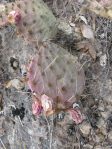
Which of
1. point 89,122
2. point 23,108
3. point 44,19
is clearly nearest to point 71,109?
point 89,122

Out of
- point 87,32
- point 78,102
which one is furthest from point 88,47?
point 78,102

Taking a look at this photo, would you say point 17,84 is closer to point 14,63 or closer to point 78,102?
point 14,63

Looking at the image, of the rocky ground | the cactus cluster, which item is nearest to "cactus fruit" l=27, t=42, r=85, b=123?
the cactus cluster

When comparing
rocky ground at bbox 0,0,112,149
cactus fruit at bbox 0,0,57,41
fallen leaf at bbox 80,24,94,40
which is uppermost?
cactus fruit at bbox 0,0,57,41

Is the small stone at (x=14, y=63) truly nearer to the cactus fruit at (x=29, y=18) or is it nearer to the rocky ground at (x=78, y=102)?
the rocky ground at (x=78, y=102)

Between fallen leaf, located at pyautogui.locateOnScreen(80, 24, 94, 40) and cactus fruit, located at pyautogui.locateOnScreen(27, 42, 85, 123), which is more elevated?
fallen leaf, located at pyautogui.locateOnScreen(80, 24, 94, 40)

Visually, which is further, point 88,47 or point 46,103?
point 88,47

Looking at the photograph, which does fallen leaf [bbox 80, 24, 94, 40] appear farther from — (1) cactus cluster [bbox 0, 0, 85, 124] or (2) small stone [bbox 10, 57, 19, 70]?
(2) small stone [bbox 10, 57, 19, 70]
